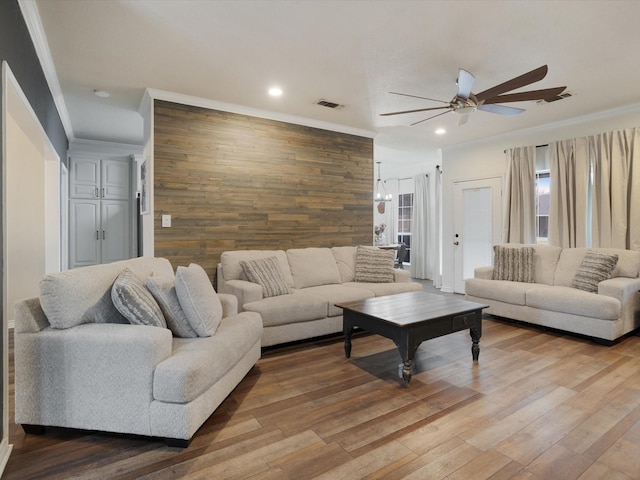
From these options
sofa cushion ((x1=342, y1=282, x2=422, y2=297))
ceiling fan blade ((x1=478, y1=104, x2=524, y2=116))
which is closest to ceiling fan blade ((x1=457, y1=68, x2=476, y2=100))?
ceiling fan blade ((x1=478, y1=104, x2=524, y2=116))

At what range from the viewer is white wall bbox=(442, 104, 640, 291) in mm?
4535

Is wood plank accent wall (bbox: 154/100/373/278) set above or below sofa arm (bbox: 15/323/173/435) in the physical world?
above

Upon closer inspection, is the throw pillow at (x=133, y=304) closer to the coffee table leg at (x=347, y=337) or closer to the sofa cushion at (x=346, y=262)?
the coffee table leg at (x=347, y=337)

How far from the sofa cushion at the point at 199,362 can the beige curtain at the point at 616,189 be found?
15.0 ft

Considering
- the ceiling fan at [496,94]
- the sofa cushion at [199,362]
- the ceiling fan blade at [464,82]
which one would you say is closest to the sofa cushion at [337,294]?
the sofa cushion at [199,362]

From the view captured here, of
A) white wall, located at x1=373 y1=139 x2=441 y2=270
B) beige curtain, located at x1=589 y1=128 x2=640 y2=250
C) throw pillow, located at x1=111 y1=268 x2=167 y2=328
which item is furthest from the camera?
white wall, located at x1=373 y1=139 x2=441 y2=270

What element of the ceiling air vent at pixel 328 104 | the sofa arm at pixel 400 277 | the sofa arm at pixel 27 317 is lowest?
the sofa arm at pixel 400 277

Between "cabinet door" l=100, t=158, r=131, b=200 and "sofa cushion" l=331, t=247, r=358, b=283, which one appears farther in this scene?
"cabinet door" l=100, t=158, r=131, b=200

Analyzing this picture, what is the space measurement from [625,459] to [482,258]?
4.46 m

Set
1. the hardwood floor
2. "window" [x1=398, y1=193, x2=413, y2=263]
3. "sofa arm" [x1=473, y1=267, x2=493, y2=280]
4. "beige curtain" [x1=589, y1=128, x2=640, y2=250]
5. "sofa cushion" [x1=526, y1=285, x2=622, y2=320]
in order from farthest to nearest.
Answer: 1. "window" [x1=398, y1=193, x2=413, y2=263]
2. "sofa arm" [x1=473, y1=267, x2=493, y2=280]
3. "beige curtain" [x1=589, y1=128, x2=640, y2=250]
4. "sofa cushion" [x1=526, y1=285, x2=622, y2=320]
5. the hardwood floor

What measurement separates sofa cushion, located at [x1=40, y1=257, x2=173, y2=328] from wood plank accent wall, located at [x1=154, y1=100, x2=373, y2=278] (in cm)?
183

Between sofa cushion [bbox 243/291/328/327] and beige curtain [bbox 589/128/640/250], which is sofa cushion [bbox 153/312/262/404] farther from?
beige curtain [bbox 589/128/640/250]

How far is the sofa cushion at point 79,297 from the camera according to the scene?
1.92 m

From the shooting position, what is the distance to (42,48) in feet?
9.47
